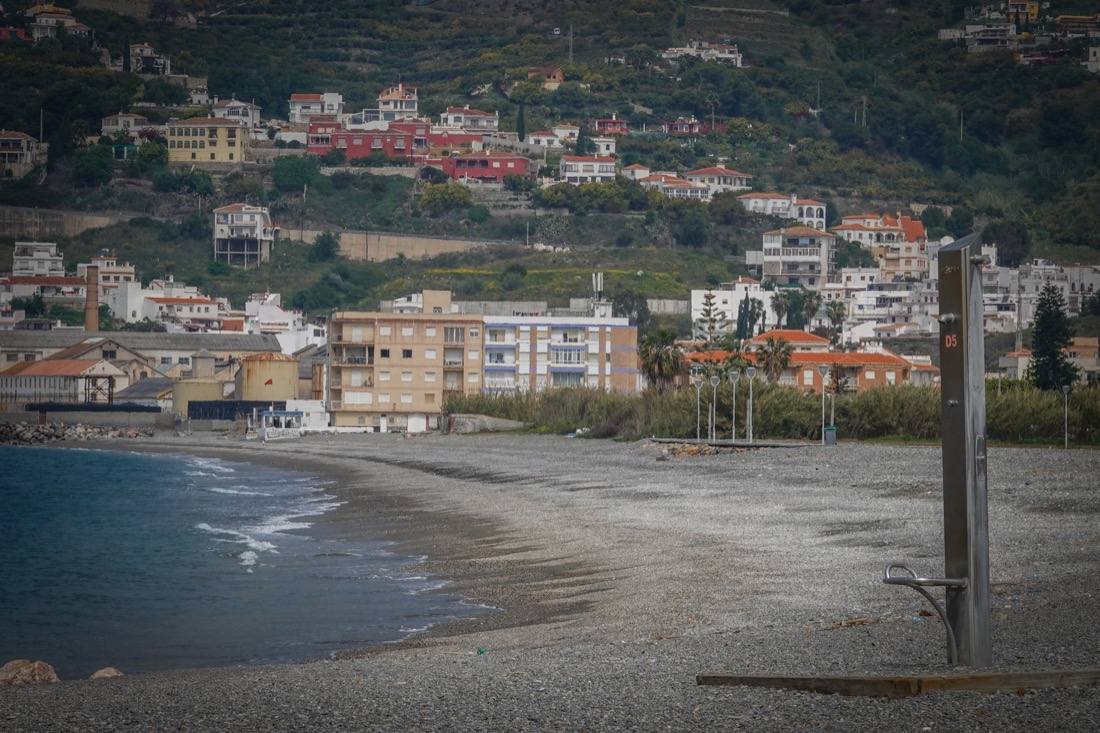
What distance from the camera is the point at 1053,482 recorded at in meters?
28.5

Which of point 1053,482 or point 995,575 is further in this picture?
point 1053,482

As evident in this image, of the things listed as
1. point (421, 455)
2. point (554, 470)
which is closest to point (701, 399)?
point (421, 455)

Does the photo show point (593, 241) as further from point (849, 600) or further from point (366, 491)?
point (849, 600)

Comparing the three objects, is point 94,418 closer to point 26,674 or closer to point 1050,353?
point 1050,353

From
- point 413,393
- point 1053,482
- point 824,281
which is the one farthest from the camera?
point 824,281

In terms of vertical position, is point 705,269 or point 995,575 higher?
point 705,269

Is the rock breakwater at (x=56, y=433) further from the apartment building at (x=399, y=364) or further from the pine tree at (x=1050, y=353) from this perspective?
the pine tree at (x=1050, y=353)

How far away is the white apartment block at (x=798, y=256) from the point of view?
191m

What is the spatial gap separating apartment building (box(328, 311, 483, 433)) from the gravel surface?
191 feet

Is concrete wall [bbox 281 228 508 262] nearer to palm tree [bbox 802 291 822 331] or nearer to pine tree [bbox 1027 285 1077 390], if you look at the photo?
palm tree [bbox 802 291 822 331]

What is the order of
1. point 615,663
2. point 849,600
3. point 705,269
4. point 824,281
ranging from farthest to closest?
1. point 824,281
2. point 705,269
3. point 849,600
4. point 615,663

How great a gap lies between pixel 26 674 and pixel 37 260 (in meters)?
175

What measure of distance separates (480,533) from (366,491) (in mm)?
16362

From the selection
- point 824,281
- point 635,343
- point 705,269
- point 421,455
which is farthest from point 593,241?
point 421,455
